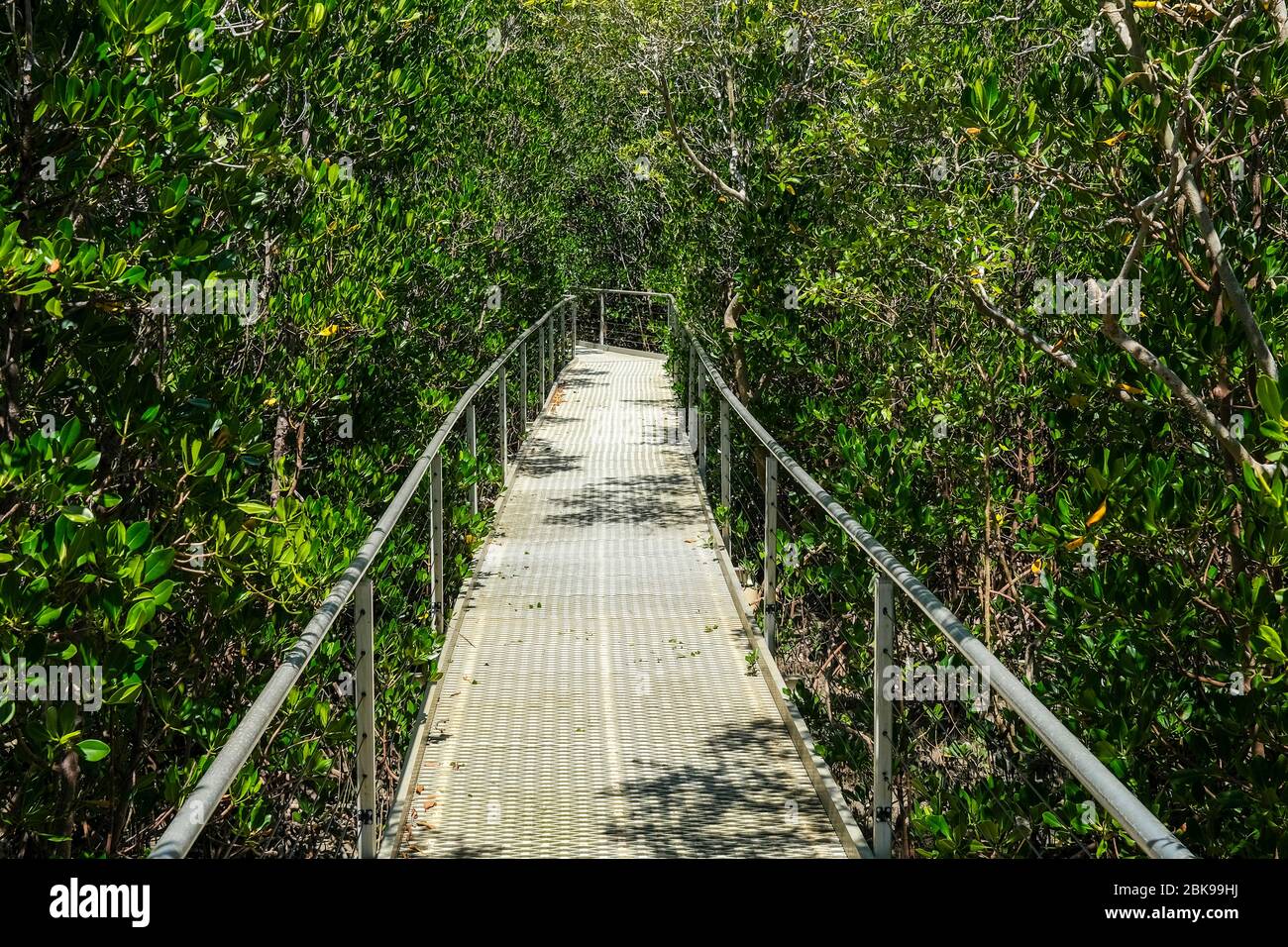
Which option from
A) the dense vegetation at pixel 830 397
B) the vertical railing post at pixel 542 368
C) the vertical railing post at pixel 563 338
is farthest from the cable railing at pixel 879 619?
the vertical railing post at pixel 563 338

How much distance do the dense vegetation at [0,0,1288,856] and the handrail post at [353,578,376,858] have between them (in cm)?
27

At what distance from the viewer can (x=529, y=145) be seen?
14.3m

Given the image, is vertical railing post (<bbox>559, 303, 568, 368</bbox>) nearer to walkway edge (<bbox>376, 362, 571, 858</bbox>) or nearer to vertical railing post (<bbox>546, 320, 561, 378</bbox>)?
vertical railing post (<bbox>546, 320, 561, 378</bbox>)

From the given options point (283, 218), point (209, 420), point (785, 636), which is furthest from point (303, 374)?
point (785, 636)

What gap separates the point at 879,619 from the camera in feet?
13.9

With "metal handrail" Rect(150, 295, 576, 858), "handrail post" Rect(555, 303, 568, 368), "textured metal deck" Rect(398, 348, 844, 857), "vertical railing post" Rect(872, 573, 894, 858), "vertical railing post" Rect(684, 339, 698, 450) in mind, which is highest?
"handrail post" Rect(555, 303, 568, 368)

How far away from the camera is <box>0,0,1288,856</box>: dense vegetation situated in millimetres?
3430

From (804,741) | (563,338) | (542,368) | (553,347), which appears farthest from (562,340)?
(804,741)

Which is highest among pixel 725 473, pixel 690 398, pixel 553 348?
pixel 553 348

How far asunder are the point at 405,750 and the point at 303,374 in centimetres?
193

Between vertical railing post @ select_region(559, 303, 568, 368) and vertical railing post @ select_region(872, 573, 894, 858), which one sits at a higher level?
vertical railing post @ select_region(559, 303, 568, 368)

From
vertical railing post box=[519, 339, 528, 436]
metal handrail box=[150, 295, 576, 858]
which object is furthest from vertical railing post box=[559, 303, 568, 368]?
metal handrail box=[150, 295, 576, 858]

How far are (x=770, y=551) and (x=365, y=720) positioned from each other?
2837 millimetres

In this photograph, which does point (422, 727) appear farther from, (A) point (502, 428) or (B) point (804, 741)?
(A) point (502, 428)
